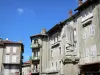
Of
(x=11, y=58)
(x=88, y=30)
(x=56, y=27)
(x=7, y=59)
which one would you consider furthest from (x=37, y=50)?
(x=88, y=30)

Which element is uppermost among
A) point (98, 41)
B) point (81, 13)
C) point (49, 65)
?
point (81, 13)

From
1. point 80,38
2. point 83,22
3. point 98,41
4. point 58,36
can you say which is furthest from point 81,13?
point 58,36

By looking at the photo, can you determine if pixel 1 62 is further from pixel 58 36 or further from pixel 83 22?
pixel 83 22

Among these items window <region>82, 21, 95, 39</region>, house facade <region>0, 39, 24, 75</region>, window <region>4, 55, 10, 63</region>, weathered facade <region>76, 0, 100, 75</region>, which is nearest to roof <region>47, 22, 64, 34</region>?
weathered facade <region>76, 0, 100, 75</region>

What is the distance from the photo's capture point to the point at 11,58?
58.1 meters

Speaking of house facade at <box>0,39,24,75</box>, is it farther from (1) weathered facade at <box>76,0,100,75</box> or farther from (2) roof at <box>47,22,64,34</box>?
(1) weathered facade at <box>76,0,100,75</box>

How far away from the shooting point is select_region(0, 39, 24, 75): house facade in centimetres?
5724

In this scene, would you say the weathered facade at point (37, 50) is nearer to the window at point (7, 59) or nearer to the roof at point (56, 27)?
the roof at point (56, 27)

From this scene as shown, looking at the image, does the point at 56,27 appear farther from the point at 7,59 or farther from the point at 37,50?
the point at 7,59

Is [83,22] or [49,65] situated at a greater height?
[83,22]

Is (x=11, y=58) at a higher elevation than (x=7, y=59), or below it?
higher

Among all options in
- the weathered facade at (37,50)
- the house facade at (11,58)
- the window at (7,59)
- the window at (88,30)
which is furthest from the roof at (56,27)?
the window at (7,59)

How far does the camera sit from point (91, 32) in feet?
104

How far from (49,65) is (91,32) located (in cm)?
1818
